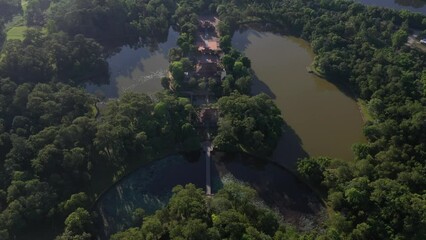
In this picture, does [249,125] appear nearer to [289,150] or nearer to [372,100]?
[289,150]

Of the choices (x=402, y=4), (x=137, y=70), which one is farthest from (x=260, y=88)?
(x=402, y=4)

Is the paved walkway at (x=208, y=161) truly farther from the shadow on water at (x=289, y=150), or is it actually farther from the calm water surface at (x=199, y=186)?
the shadow on water at (x=289, y=150)

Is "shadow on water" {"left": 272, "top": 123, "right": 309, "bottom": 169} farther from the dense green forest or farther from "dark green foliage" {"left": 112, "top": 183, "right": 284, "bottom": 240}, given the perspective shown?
"dark green foliage" {"left": 112, "top": 183, "right": 284, "bottom": 240}

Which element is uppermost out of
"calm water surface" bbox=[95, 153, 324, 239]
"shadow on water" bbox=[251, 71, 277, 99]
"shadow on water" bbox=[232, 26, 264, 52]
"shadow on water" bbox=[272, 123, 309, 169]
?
"shadow on water" bbox=[232, 26, 264, 52]

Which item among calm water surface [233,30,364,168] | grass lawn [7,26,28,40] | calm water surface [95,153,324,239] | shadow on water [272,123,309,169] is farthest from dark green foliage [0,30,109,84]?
shadow on water [272,123,309,169]

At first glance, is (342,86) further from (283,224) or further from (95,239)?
(95,239)

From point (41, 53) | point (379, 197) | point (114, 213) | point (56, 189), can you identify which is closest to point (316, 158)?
point (379, 197)
